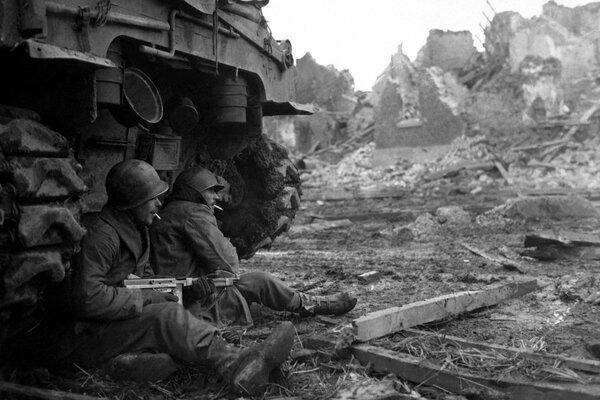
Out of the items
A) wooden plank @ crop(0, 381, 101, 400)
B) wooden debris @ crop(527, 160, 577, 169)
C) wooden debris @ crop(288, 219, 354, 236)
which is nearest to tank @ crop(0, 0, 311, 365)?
wooden plank @ crop(0, 381, 101, 400)

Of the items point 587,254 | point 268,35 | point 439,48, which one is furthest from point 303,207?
point 439,48

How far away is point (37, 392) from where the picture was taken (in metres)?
3.77

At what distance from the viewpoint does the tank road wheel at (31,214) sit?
3580 mm

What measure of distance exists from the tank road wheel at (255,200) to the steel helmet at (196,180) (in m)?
1.79

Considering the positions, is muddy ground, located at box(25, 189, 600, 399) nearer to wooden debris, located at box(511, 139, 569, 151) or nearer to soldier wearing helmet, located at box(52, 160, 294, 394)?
soldier wearing helmet, located at box(52, 160, 294, 394)

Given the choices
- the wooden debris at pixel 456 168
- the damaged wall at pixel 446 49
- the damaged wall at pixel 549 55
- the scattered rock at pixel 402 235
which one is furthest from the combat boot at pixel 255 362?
the damaged wall at pixel 446 49

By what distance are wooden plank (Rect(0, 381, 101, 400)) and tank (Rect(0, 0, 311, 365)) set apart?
0.87 feet

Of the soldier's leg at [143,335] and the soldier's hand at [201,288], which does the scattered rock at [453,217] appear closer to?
the soldier's hand at [201,288]

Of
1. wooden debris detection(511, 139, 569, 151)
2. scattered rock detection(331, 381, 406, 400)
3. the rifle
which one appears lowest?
scattered rock detection(331, 381, 406, 400)

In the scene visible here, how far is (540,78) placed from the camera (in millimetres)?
24578

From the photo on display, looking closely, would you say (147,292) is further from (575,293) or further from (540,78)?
(540,78)

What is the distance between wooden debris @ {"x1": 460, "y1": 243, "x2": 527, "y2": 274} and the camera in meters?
7.91

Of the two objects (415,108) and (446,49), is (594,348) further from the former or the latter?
(446,49)

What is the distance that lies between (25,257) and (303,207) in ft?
48.3
